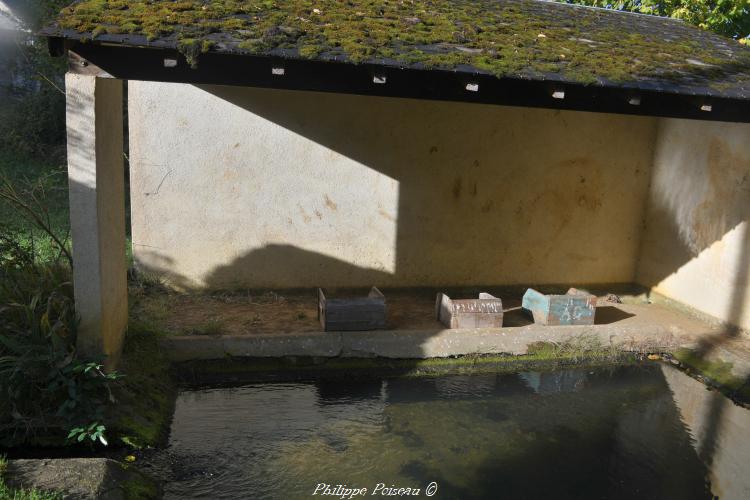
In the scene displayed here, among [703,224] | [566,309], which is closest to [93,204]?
[566,309]

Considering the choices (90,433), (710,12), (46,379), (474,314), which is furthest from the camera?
(710,12)

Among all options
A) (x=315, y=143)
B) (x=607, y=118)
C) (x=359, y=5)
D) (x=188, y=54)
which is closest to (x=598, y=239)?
(x=607, y=118)

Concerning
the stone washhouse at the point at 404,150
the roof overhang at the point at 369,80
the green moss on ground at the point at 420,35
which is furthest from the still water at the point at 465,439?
the green moss on ground at the point at 420,35

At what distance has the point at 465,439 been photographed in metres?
5.15

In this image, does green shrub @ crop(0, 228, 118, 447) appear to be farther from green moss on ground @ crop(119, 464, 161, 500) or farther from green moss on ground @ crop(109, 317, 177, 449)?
green moss on ground @ crop(119, 464, 161, 500)

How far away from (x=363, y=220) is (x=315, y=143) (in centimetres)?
122

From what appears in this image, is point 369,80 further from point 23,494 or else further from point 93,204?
point 23,494

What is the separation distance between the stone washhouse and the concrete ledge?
10 cm

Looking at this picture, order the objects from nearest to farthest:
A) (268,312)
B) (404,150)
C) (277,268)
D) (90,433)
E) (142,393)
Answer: (90,433)
(142,393)
(268,312)
(277,268)
(404,150)

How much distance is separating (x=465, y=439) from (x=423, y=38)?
11.6 ft

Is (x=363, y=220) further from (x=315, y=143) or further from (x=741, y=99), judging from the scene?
(x=741, y=99)

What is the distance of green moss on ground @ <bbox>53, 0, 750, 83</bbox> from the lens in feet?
15.6

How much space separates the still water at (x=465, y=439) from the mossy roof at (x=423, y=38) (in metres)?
2.99

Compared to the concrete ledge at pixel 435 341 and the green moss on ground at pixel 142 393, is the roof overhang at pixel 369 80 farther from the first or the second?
the concrete ledge at pixel 435 341
